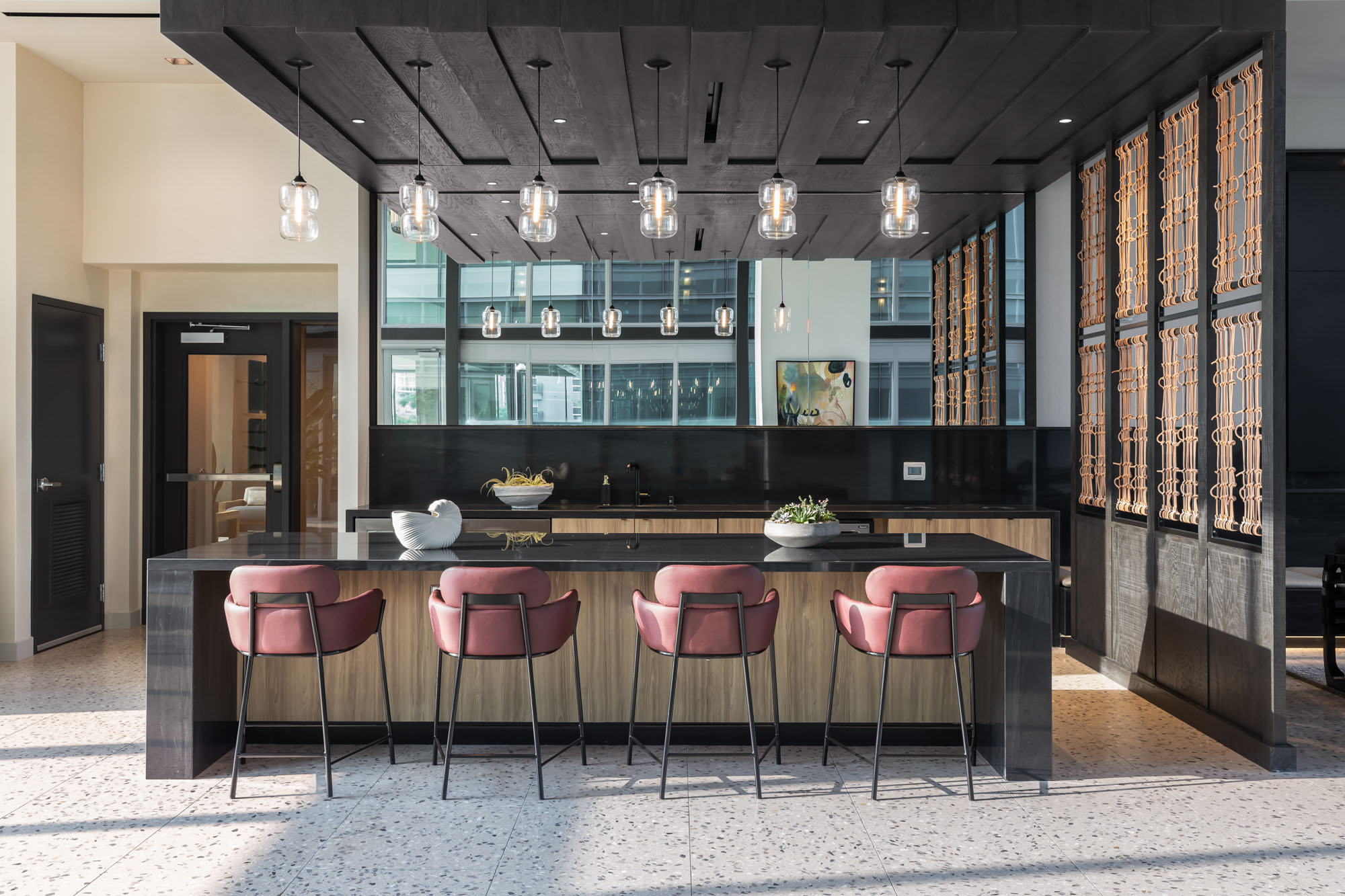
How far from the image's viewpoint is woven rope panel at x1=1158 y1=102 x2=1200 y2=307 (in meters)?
4.44

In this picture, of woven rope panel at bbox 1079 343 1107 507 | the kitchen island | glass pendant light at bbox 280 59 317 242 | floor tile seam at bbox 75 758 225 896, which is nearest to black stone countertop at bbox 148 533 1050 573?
the kitchen island

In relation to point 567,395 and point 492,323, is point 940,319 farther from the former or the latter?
point 492,323

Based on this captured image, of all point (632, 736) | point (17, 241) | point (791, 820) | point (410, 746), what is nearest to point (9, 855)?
point (410, 746)

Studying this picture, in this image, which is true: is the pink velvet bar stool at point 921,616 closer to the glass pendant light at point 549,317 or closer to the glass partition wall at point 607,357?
the glass partition wall at point 607,357

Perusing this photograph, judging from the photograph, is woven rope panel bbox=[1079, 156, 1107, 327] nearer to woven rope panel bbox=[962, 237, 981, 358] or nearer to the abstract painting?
woven rope panel bbox=[962, 237, 981, 358]

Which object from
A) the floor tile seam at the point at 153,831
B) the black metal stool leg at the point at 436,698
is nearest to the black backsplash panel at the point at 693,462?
the black metal stool leg at the point at 436,698

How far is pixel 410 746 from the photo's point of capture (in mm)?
4094

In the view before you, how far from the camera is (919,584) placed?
335cm

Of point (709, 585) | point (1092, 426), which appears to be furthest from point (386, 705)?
point (1092, 426)

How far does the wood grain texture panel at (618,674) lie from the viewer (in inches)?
160

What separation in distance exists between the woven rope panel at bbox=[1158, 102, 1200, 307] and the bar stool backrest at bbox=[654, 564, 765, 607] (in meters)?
2.73

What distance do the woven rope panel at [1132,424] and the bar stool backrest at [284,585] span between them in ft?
13.3

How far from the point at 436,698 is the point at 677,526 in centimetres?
272

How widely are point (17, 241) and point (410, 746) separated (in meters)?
4.32
